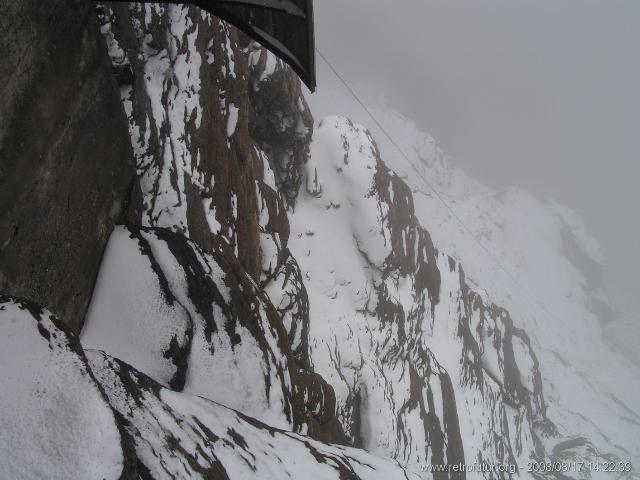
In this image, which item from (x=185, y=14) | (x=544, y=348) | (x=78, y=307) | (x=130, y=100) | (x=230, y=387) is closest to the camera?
(x=78, y=307)

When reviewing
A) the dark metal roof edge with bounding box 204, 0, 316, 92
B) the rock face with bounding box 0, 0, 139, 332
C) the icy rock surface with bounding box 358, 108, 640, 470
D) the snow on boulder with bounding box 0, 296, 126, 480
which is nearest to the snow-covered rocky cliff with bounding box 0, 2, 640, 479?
the snow on boulder with bounding box 0, 296, 126, 480

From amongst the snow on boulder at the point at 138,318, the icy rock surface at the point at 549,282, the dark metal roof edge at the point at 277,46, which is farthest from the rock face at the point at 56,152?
the icy rock surface at the point at 549,282

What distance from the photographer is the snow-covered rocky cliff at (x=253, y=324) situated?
3527 millimetres

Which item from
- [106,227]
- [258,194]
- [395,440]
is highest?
[258,194]

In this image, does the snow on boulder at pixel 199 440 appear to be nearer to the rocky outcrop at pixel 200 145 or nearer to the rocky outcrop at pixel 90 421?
the rocky outcrop at pixel 90 421

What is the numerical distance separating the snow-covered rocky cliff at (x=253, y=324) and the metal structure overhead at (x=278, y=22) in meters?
3.68

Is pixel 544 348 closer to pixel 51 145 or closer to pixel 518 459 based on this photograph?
pixel 518 459

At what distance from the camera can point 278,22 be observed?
4.77m

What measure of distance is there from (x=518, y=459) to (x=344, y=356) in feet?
85.2

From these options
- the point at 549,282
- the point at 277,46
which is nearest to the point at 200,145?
the point at 277,46

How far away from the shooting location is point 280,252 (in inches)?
608

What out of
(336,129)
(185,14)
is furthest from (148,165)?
(336,129)

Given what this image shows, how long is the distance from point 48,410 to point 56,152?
11.3 ft

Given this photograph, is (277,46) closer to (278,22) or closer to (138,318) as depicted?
(278,22)
